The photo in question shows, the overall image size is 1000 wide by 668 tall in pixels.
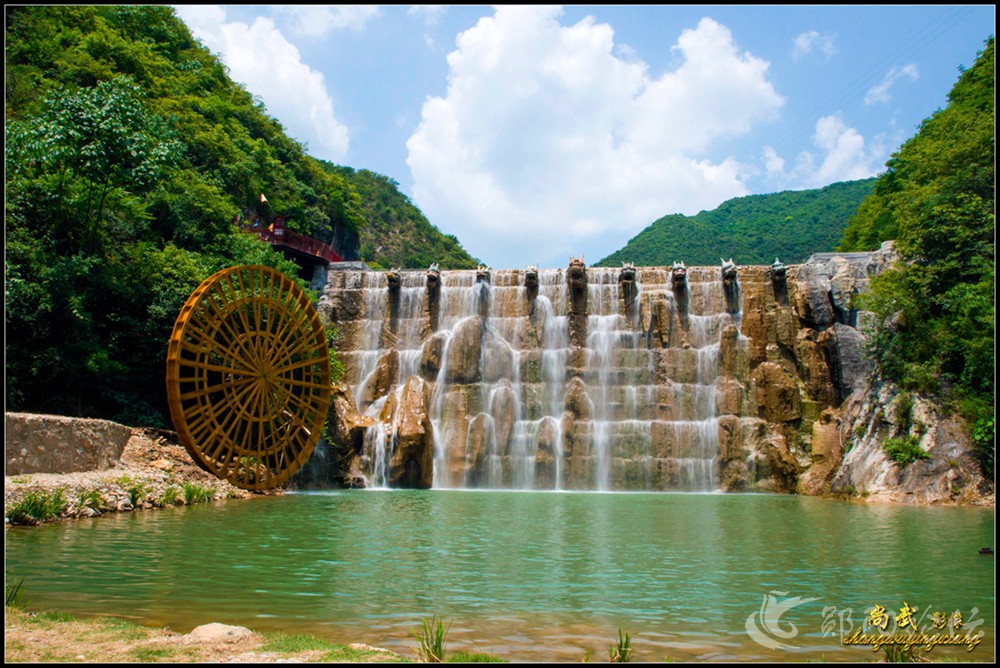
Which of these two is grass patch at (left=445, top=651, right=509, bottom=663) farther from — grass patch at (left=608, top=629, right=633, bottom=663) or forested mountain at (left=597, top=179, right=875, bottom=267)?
forested mountain at (left=597, top=179, right=875, bottom=267)

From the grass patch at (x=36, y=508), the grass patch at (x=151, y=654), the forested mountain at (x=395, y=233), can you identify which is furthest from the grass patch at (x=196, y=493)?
the forested mountain at (x=395, y=233)

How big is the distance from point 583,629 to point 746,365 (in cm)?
2329

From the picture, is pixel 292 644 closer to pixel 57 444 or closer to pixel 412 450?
pixel 57 444

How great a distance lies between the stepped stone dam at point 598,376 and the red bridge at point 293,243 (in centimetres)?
391

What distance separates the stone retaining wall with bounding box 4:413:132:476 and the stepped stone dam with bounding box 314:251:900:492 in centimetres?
924

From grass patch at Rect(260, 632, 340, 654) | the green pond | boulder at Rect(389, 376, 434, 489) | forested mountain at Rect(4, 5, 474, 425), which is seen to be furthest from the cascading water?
grass patch at Rect(260, 632, 340, 654)

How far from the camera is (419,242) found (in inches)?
2972

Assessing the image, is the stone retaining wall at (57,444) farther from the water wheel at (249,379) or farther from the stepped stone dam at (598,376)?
the stepped stone dam at (598,376)

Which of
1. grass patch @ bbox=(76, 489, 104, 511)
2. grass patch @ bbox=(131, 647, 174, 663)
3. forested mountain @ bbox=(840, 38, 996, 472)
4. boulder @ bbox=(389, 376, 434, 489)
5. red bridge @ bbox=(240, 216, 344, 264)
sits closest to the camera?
grass patch @ bbox=(131, 647, 174, 663)

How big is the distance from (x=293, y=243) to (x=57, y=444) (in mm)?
21104

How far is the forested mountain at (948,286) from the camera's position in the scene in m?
20.4

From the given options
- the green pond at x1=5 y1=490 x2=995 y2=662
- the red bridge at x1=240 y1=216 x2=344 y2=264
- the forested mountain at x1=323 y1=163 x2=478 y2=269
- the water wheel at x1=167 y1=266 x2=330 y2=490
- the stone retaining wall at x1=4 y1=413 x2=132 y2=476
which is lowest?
the green pond at x1=5 y1=490 x2=995 y2=662

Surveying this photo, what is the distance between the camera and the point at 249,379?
69.8 ft

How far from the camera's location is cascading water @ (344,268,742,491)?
26.6m
